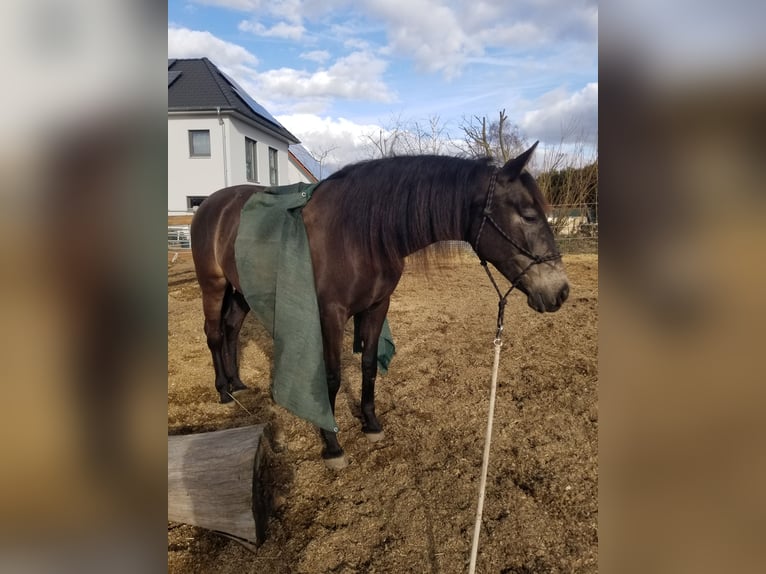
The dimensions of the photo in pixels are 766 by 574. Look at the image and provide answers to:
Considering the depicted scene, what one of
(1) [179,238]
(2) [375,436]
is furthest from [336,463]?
(1) [179,238]

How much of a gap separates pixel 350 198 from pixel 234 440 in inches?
61.2

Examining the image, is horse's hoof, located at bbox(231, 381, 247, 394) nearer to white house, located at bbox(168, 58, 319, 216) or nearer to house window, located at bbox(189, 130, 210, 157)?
white house, located at bbox(168, 58, 319, 216)

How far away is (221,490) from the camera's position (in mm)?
2160

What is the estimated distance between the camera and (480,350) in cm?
487

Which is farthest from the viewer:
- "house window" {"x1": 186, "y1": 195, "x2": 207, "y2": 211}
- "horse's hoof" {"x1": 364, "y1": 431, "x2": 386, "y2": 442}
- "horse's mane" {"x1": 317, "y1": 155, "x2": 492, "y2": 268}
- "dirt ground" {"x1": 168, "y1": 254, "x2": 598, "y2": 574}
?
"house window" {"x1": 186, "y1": 195, "x2": 207, "y2": 211}

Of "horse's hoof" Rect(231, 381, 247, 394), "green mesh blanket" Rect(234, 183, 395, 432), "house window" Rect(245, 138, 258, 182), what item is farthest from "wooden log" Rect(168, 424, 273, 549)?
"house window" Rect(245, 138, 258, 182)

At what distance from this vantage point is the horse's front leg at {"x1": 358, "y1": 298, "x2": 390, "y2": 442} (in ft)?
10.4

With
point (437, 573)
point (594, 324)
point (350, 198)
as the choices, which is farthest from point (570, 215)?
point (437, 573)

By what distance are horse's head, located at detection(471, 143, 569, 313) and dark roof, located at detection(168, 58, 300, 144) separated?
686 inches

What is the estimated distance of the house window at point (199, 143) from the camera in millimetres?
17844

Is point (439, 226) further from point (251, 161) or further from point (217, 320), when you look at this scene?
point (251, 161)
